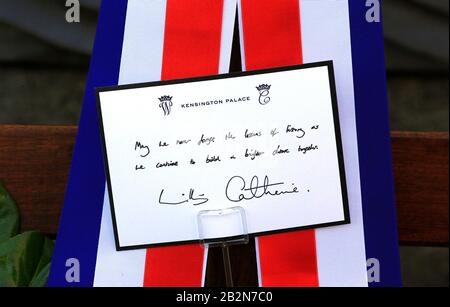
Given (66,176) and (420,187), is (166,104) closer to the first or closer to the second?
(66,176)

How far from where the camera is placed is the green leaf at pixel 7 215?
954mm

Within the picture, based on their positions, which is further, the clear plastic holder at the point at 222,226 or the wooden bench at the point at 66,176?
the wooden bench at the point at 66,176

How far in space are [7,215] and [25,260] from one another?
0.26 feet

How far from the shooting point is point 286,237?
94cm

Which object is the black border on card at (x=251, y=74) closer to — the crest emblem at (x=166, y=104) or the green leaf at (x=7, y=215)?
the crest emblem at (x=166, y=104)

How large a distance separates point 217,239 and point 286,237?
0.10m

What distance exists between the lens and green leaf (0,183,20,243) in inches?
Result: 37.6

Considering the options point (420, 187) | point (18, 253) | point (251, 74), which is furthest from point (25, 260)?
point (420, 187)

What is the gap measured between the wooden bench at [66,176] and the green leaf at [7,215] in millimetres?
174

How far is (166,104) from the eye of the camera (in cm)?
90
